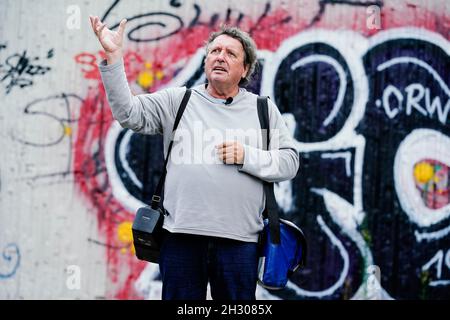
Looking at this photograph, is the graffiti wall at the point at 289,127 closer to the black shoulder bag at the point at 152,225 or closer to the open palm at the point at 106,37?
the black shoulder bag at the point at 152,225

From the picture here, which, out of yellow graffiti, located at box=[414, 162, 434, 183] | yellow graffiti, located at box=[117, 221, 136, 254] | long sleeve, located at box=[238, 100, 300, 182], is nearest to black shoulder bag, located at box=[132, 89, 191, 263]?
long sleeve, located at box=[238, 100, 300, 182]

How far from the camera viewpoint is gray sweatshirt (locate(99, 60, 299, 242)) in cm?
300

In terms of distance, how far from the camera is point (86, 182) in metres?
5.04

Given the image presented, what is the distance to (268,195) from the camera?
10.6 ft

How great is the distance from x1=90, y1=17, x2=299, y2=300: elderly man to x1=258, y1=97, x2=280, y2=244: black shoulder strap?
35mm

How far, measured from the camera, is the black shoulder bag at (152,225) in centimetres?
308

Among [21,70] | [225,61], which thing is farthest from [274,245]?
[21,70]

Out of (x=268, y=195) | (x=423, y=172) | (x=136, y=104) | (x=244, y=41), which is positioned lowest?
(x=268, y=195)

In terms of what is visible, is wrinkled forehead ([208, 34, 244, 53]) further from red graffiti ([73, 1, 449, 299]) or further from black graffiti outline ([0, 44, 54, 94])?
black graffiti outline ([0, 44, 54, 94])

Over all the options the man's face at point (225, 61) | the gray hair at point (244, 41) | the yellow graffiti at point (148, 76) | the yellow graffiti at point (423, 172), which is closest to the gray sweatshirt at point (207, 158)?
the man's face at point (225, 61)

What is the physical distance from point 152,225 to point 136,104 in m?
0.55

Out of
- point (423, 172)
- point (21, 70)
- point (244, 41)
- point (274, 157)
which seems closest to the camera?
point (274, 157)

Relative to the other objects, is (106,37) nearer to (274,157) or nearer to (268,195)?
(274,157)

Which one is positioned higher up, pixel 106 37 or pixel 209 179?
pixel 106 37
